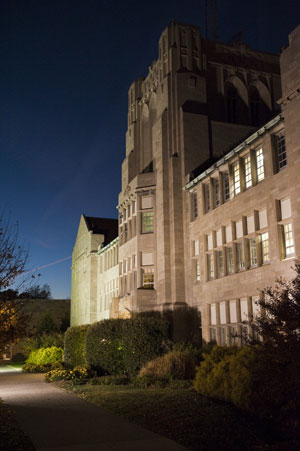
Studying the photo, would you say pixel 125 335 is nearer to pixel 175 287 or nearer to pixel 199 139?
pixel 175 287

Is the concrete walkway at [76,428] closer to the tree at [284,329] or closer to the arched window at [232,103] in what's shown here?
the tree at [284,329]

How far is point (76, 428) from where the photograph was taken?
32.5 feet

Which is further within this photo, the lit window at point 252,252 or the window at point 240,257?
the window at point 240,257

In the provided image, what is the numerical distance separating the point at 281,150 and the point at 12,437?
570 inches

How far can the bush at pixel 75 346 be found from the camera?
85.0 feet

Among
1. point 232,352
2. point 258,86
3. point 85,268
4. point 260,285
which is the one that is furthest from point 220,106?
point 85,268

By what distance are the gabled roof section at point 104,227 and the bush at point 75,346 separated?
19.2m

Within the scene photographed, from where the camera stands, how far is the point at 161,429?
31.3 feet

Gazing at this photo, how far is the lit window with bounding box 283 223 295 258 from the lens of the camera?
1738cm

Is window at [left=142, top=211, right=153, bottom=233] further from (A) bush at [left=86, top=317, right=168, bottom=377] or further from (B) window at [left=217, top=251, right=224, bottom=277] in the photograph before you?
(A) bush at [left=86, top=317, right=168, bottom=377]

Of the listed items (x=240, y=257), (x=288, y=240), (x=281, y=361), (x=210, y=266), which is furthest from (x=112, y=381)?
(x=281, y=361)

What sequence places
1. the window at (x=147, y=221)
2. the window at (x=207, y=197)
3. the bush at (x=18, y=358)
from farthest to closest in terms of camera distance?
the bush at (x=18, y=358) → the window at (x=147, y=221) → the window at (x=207, y=197)

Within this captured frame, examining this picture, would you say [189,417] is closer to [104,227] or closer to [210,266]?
[210,266]

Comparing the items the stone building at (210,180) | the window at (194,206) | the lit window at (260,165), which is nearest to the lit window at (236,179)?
the stone building at (210,180)
